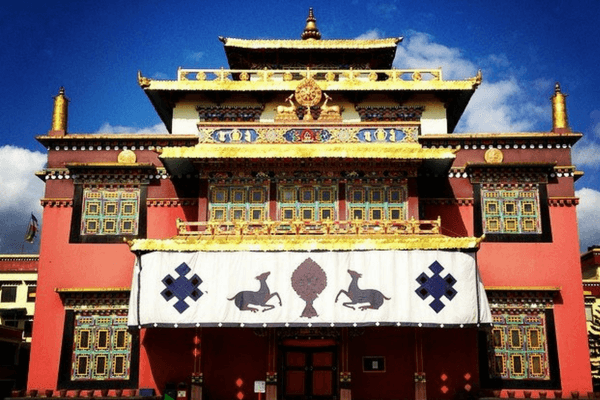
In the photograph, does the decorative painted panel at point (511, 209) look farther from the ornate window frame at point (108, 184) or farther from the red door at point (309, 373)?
the ornate window frame at point (108, 184)

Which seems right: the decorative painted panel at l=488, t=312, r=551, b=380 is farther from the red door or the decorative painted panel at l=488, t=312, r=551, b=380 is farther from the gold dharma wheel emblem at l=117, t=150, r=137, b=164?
the gold dharma wheel emblem at l=117, t=150, r=137, b=164

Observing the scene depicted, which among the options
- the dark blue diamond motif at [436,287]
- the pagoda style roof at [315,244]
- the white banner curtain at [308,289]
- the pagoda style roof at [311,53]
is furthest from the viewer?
the pagoda style roof at [311,53]

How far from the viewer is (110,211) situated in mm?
22219

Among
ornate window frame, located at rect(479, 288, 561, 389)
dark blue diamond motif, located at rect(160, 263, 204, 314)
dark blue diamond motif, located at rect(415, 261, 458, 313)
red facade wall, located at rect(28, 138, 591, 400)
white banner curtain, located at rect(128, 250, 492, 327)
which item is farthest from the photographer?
red facade wall, located at rect(28, 138, 591, 400)

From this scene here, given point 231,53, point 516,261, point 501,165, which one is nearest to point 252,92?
point 231,53

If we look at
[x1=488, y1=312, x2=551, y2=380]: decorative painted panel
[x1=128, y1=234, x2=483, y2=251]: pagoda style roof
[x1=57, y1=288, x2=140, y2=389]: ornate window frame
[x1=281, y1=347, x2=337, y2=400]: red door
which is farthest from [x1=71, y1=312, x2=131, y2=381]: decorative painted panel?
[x1=488, y1=312, x2=551, y2=380]: decorative painted panel

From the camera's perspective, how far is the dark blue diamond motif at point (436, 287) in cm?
1900

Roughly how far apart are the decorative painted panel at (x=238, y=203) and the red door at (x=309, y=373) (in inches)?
170

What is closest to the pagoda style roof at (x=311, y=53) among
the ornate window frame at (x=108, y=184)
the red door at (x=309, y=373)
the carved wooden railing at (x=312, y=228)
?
the ornate window frame at (x=108, y=184)

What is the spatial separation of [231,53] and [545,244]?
14.0m

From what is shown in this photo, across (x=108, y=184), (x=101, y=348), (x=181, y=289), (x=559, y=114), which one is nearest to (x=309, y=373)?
(x=181, y=289)

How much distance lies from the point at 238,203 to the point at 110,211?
4333 millimetres

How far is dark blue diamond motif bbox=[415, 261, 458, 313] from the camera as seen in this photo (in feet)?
62.3

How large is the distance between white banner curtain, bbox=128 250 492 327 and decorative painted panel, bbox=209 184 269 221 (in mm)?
2071
